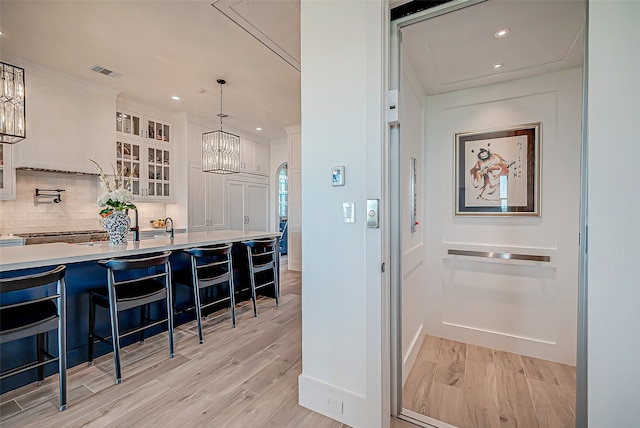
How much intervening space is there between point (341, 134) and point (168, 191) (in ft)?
14.4

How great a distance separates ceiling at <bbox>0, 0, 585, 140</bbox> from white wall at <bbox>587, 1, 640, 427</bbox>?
741mm

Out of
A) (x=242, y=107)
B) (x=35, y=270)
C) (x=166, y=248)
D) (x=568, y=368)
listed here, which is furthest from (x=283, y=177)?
(x=568, y=368)

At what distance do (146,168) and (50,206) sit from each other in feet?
4.33

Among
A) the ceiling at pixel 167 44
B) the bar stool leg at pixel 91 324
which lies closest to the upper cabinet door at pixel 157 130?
the ceiling at pixel 167 44

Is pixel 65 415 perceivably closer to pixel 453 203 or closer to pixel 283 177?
pixel 453 203

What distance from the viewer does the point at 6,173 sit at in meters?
3.34

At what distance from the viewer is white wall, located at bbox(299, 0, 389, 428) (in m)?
1.54

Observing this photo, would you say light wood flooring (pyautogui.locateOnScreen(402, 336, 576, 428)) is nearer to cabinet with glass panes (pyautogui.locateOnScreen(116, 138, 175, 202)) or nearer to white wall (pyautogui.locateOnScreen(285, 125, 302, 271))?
white wall (pyautogui.locateOnScreen(285, 125, 302, 271))

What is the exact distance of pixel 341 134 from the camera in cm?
166

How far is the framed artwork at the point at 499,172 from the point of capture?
2453 millimetres

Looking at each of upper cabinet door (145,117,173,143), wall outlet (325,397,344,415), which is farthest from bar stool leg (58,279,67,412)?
upper cabinet door (145,117,173,143)

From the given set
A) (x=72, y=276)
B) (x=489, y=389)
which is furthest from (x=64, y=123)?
(x=489, y=389)

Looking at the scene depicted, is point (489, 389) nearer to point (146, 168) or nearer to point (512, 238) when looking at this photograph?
point (512, 238)

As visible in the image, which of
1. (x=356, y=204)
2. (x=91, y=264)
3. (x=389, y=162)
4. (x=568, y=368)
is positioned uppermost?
(x=389, y=162)
